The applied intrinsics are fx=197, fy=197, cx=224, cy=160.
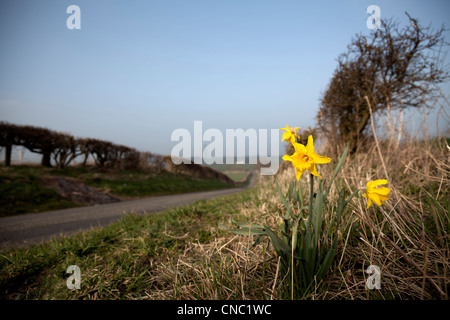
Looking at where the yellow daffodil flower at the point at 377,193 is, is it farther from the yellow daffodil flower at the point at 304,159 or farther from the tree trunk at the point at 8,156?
the tree trunk at the point at 8,156

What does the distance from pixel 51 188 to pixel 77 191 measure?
98cm

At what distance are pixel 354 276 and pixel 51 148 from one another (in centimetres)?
1544

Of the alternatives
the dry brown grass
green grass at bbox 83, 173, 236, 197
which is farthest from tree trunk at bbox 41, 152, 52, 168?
the dry brown grass

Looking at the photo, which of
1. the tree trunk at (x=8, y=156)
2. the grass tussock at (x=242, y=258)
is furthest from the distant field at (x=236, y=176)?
the grass tussock at (x=242, y=258)

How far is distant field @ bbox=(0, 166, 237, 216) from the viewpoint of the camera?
714 centimetres

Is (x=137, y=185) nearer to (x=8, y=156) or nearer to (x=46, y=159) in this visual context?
(x=46, y=159)

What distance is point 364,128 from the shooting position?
23.2 ft

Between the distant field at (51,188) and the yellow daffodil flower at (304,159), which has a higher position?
the yellow daffodil flower at (304,159)

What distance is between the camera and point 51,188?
8.80 meters

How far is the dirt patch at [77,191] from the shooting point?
8883 millimetres

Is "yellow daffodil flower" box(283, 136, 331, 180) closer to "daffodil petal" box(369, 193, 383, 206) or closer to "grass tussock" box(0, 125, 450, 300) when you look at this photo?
"daffodil petal" box(369, 193, 383, 206)

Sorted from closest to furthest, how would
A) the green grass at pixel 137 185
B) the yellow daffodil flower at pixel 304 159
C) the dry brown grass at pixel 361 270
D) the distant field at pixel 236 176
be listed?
1. the yellow daffodil flower at pixel 304 159
2. the dry brown grass at pixel 361 270
3. the green grass at pixel 137 185
4. the distant field at pixel 236 176

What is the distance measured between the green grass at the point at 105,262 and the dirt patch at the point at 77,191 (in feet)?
23.2
